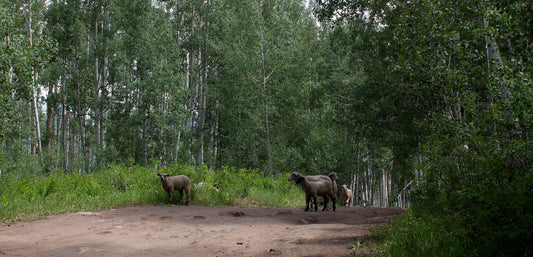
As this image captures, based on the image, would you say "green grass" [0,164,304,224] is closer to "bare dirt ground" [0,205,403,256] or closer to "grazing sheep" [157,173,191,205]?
"grazing sheep" [157,173,191,205]

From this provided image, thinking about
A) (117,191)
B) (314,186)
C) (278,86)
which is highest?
(278,86)

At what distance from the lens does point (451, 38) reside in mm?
8078

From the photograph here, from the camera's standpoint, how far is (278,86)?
23.6 metres

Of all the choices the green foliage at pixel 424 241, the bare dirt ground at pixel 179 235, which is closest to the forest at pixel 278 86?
A: the green foliage at pixel 424 241

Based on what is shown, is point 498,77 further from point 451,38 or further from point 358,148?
point 358,148

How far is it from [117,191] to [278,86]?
45.0 ft

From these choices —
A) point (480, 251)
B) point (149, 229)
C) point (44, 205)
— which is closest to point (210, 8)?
point (44, 205)

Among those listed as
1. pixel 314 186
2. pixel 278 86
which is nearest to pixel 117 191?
pixel 314 186

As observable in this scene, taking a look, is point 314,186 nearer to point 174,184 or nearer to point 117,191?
point 174,184

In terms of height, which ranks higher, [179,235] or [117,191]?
[117,191]

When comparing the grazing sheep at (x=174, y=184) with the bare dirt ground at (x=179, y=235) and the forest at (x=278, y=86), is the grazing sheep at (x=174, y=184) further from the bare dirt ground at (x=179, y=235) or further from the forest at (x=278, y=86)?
the forest at (x=278, y=86)

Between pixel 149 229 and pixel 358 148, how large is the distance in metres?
20.7

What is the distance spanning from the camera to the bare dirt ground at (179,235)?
5324 mm

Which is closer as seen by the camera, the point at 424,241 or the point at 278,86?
the point at 424,241
